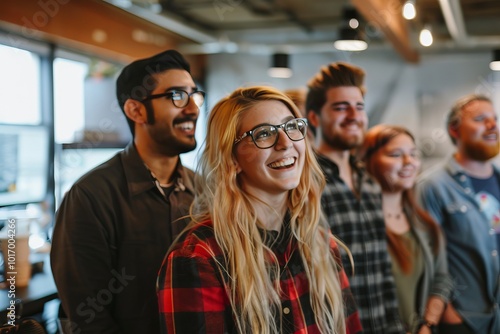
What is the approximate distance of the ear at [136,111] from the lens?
1876 mm

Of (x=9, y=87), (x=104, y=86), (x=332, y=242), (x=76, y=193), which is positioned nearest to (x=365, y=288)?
(x=332, y=242)

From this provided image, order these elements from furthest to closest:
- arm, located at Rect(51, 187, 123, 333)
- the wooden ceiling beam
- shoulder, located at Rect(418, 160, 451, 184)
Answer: the wooden ceiling beam → shoulder, located at Rect(418, 160, 451, 184) → arm, located at Rect(51, 187, 123, 333)

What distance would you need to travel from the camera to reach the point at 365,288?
219 centimetres

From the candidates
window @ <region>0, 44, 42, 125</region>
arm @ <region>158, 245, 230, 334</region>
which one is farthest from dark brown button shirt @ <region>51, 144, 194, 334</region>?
window @ <region>0, 44, 42, 125</region>

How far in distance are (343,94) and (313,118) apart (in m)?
0.19

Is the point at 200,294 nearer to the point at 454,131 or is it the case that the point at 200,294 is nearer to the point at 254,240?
the point at 254,240

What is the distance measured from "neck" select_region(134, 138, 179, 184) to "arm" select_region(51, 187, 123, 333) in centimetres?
27

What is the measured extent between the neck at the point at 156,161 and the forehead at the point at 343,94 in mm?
799

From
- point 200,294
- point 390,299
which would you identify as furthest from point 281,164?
point 390,299

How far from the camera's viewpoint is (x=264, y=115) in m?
1.59

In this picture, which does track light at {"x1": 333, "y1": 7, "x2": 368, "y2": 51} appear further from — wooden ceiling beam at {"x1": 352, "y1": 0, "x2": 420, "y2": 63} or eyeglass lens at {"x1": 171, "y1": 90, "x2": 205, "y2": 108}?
eyeglass lens at {"x1": 171, "y1": 90, "x2": 205, "y2": 108}

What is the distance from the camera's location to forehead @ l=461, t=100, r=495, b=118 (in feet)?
9.15

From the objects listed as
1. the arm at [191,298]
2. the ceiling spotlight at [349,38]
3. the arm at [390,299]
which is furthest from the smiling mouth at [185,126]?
the ceiling spotlight at [349,38]

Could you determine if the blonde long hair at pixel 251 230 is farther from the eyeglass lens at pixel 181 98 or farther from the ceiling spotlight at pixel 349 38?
the ceiling spotlight at pixel 349 38
